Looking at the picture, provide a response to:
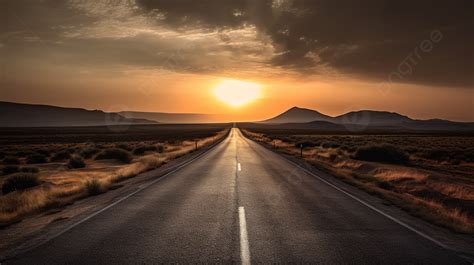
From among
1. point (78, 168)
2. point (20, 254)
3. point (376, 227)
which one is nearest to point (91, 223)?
point (20, 254)

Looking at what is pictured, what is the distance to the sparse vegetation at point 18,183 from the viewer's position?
45.7 feet

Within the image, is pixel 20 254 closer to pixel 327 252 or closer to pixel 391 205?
pixel 327 252

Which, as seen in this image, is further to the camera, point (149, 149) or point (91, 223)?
point (149, 149)

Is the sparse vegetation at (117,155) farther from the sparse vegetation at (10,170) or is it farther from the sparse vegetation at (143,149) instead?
the sparse vegetation at (10,170)

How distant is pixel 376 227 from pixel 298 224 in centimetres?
166

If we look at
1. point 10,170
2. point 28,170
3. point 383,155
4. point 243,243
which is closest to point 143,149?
point 10,170

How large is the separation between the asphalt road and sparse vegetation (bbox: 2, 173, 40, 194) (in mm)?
7061

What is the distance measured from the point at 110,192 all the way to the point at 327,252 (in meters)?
8.45

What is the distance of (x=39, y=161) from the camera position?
1115 inches

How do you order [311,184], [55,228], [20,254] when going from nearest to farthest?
[20,254]
[55,228]
[311,184]

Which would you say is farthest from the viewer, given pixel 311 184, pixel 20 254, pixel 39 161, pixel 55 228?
pixel 39 161

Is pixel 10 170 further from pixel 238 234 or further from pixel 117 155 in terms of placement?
pixel 238 234

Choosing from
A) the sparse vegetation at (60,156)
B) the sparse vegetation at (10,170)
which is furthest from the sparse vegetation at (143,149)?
the sparse vegetation at (10,170)

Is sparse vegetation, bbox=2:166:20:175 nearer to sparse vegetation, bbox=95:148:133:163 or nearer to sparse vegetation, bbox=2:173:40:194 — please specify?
sparse vegetation, bbox=2:173:40:194
